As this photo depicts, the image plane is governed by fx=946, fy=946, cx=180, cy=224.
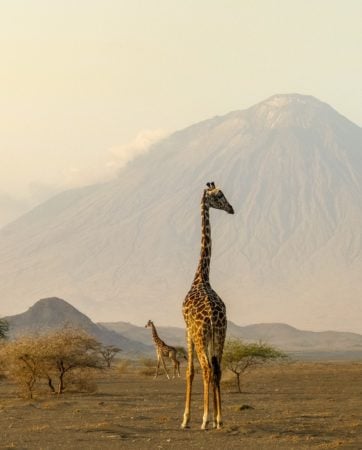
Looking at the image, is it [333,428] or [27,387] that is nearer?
[333,428]

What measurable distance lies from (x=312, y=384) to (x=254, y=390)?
21.4 feet

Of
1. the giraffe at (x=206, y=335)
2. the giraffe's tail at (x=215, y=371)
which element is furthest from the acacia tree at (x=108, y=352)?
the giraffe's tail at (x=215, y=371)

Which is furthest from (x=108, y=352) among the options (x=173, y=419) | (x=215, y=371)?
(x=215, y=371)

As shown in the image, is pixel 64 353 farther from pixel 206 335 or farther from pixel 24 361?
pixel 206 335

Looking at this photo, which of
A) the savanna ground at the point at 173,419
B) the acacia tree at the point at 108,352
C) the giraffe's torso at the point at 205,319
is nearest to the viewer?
the giraffe's torso at the point at 205,319

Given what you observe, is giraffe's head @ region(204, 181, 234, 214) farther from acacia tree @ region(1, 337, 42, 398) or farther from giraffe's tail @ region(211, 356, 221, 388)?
acacia tree @ region(1, 337, 42, 398)

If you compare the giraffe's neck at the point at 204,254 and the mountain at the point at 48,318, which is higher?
the mountain at the point at 48,318

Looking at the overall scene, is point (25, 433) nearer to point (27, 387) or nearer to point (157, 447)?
point (157, 447)

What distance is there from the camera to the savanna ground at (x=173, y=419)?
69.2ft

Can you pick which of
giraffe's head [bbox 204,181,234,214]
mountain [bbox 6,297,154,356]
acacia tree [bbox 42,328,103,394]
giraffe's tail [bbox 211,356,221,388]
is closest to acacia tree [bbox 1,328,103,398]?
acacia tree [bbox 42,328,103,394]

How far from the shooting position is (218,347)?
21078mm

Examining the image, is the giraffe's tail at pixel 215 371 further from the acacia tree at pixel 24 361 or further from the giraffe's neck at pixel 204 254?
the acacia tree at pixel 24 361

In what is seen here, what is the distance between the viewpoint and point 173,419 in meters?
26.7

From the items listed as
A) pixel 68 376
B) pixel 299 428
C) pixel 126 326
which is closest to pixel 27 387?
pixel 68 376
